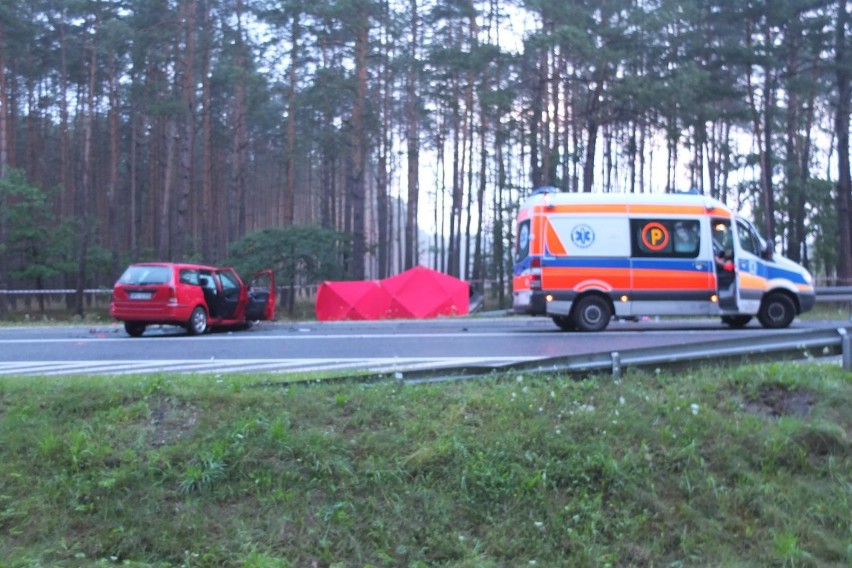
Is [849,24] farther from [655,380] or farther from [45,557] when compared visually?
[45,557]

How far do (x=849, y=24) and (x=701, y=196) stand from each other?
20.7 m

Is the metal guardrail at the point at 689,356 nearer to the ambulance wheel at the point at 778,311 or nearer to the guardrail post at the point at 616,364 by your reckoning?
the guardrail post at the point at 616,364

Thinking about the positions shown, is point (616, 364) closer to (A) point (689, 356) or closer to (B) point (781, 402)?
(A) point (689, 356)

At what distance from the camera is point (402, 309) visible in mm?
26219

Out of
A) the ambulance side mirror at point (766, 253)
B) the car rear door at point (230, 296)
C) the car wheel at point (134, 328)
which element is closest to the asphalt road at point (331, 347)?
the car wheel at point (134, 328)

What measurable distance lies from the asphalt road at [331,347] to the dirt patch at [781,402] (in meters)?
1.15

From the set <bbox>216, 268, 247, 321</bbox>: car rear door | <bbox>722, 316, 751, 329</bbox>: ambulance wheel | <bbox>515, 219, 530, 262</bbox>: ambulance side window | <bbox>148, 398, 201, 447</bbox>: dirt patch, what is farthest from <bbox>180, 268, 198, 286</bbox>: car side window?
<bbox>722, 316, 751, 329</bbox>: ambulance wheel

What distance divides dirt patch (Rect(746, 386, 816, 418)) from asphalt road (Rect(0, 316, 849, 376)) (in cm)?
115

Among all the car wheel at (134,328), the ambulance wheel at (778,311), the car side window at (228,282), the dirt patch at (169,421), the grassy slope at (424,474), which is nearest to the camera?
the grassy slope at (424,474)

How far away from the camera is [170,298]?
17.6 meters

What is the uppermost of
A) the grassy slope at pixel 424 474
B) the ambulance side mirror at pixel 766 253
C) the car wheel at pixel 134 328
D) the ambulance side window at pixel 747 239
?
the ambulance side window at pixel 747 239

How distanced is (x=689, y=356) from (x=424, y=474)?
3337 millimetres

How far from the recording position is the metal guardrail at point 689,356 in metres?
8.34

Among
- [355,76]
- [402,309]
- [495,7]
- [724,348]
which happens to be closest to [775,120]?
[495,7]
